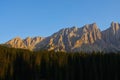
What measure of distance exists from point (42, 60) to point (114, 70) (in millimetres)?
40220

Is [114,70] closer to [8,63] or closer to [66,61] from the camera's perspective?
[66,61]

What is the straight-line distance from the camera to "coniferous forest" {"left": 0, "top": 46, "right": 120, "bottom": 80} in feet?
532

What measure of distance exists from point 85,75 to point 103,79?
9697 mm

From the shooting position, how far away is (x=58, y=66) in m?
169

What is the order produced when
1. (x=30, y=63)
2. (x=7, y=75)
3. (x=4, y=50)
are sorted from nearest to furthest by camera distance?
(x=7, y=75), (x=30, y=63), (x=4, y=50)

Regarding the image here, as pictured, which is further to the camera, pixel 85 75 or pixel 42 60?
pixel 42 60

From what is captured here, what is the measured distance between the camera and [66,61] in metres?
175

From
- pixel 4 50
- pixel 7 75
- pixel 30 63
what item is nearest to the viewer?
pixel 7 75

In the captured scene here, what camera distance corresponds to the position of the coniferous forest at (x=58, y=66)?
16212 cm

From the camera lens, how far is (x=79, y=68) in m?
168

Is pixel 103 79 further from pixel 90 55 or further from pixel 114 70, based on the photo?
pixel 90 55

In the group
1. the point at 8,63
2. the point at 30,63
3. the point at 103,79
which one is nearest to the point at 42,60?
the point at 30,63

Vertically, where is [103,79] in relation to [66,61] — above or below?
below

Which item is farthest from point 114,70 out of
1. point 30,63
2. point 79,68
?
point 30,63
